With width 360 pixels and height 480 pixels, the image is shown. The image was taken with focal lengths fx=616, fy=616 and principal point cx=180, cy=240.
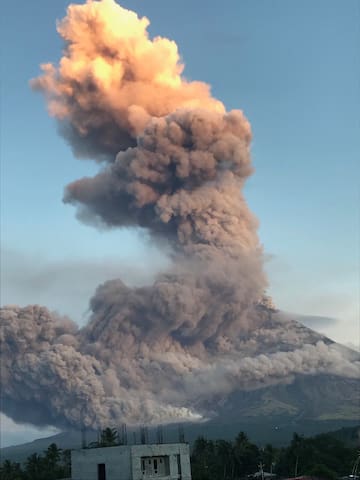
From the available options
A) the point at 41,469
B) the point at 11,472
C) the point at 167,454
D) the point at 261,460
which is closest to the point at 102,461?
the point at 167,454

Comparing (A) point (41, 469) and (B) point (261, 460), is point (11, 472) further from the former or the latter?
(B) point (261, 460)

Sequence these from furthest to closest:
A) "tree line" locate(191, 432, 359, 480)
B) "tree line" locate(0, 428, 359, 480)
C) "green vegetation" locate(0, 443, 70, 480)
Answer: "tree line" locate(191, 432, 359, 480) → "tree line" locate(0, 428, 359, 480) → "green vegetation" locate(0, 443, 70, 480)

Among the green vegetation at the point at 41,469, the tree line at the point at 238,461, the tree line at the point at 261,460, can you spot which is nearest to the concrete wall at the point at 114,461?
the green vegetation at the point at 41,469

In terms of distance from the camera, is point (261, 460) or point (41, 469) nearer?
point (41, 469)

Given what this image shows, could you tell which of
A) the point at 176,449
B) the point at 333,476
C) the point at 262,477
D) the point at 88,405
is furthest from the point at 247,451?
the point at 88,405

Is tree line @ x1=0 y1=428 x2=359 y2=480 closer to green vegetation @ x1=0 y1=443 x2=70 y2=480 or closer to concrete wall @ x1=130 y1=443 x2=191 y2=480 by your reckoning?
green vegetation @ x1=0 y1=443 x2=70 y2=480

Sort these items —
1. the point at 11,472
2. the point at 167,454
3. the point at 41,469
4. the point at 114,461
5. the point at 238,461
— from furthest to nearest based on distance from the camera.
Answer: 1. the point at 238,461
2. the point at 11,472
3. the point at 41,469
4. the point at 167,454
5. the point at 114,461

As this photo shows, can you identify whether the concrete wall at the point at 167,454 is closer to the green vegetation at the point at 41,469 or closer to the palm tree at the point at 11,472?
the green vegetation at the point at 41,469

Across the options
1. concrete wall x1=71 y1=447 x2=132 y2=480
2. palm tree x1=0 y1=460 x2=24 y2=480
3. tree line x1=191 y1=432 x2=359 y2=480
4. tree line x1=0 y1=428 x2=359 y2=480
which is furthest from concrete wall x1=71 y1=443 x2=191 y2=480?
tree line x1=191 y1=432 x2=359 y2=480
